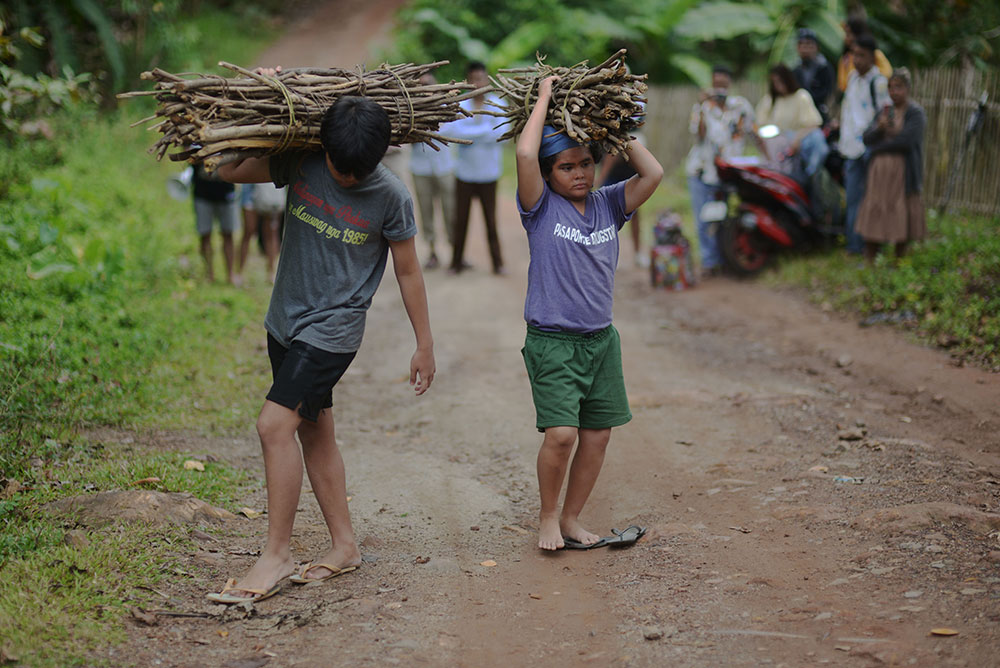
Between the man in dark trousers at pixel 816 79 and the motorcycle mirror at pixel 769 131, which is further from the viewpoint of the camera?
the man in dark trousers at pixel 816 79

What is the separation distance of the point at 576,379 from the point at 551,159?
93cm

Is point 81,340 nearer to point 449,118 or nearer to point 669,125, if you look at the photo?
point 449,118

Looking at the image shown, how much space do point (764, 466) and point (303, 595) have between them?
8.33 ft

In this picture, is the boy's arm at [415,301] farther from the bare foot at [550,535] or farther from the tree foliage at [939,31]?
the tree foliage at [939,31]

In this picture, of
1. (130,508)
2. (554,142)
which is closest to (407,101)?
(554,142)

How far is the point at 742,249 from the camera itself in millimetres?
10070

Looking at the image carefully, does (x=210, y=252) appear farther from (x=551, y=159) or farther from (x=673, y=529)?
(x=673, y=529)

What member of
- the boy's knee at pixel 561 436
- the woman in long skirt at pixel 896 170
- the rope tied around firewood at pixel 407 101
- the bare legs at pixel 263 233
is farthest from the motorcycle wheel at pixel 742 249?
the rope tied around firewood at pixel 407 101

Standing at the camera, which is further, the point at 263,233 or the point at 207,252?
the point at 263,233

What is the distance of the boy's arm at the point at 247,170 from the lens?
3550 millimetres

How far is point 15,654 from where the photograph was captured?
3.01m

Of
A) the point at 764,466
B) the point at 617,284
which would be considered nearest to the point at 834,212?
the point at 617,284

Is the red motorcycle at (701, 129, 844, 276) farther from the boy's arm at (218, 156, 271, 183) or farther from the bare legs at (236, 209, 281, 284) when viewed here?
the boy's arm at (218, 156, 271, 183)

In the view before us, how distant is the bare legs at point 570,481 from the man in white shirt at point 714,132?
645cm
